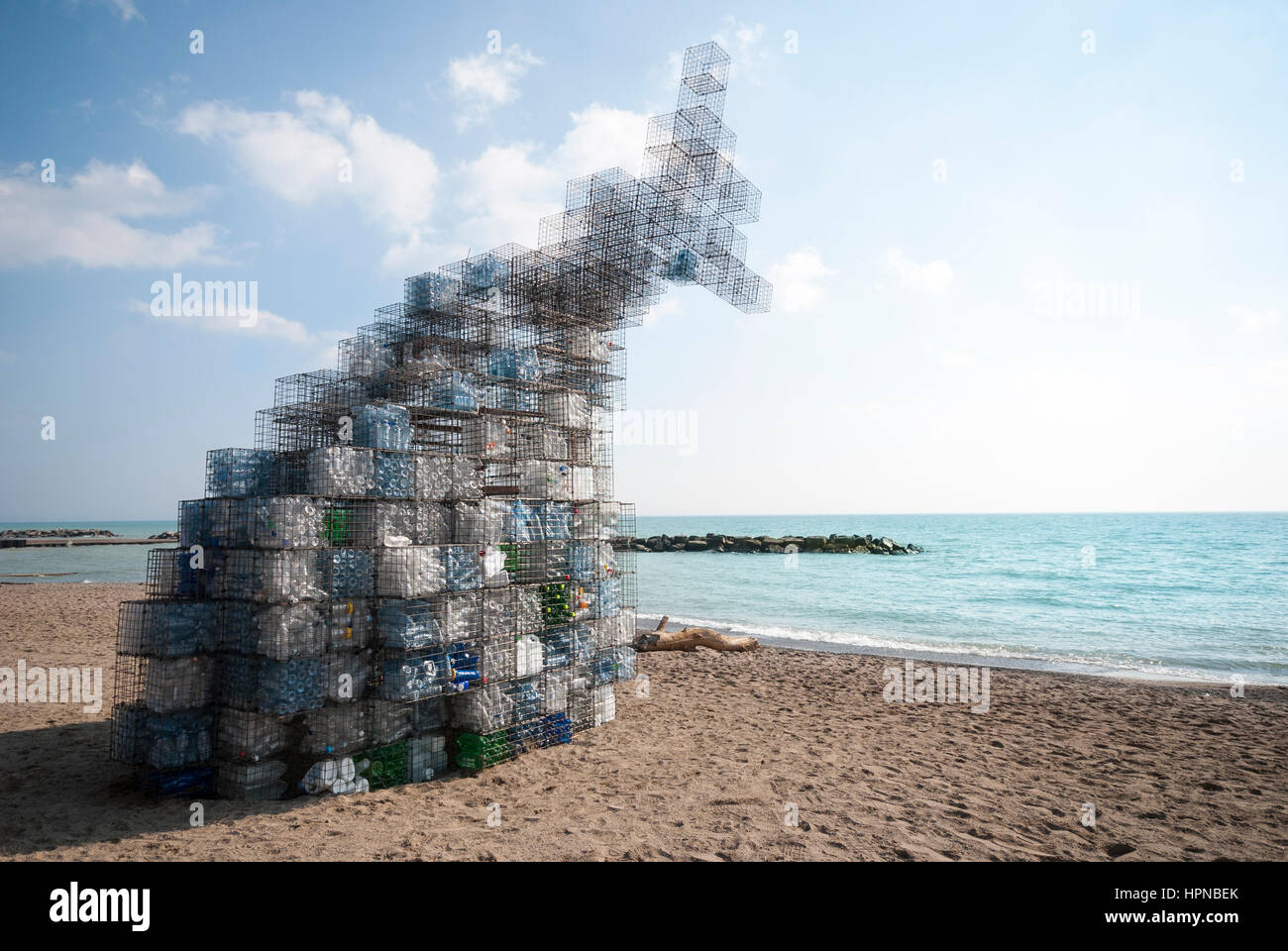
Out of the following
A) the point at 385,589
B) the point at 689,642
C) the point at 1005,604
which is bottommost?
the point at 1005,604

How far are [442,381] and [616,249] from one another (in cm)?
347

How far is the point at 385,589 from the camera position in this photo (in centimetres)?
735

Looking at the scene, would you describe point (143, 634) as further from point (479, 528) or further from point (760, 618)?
point (760, 618)

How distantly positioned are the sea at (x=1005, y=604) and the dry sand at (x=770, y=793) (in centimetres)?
760

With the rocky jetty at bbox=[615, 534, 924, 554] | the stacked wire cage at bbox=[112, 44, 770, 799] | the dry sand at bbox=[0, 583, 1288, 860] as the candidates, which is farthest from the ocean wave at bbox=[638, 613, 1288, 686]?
the rocky jetty at bbox=[615, 534, 924, 554]

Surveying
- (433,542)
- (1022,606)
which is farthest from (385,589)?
(1022,606)

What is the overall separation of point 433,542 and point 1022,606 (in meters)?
28.6

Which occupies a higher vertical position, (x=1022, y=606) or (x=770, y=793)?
(x=770, y=793)

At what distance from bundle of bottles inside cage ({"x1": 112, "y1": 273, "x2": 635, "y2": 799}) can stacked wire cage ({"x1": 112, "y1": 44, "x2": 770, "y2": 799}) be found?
2 centimetres

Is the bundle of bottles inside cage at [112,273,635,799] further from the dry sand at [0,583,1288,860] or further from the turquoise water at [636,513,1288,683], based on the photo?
the turquoise water at [636,513,1288,683]

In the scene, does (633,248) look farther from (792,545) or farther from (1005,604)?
(792,545)

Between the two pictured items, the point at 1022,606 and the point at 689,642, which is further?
the point at 1022,606

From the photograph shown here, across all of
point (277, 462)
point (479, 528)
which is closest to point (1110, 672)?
point (479, 528)

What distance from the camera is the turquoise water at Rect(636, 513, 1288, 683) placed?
19.1 meters
